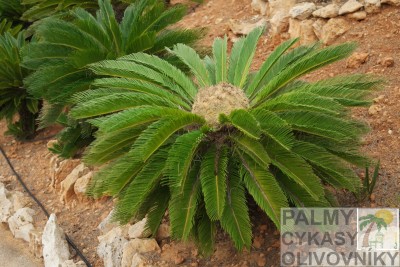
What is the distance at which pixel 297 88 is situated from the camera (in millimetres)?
4730

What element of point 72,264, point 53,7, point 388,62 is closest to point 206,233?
point 72,264

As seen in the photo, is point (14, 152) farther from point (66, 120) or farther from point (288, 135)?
point (288, 135)

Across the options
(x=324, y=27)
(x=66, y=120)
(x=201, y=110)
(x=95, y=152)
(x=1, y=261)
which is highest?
(x=324, y=27)

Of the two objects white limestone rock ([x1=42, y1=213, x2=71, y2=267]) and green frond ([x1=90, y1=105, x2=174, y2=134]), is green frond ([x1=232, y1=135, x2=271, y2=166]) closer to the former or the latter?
green frond ([x1=90, y1=105, x2=174, y2=134])

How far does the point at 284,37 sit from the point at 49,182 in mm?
3757

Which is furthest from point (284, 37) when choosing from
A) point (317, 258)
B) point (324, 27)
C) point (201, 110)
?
point (317, 258)

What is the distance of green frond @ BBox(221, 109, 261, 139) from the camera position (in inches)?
161

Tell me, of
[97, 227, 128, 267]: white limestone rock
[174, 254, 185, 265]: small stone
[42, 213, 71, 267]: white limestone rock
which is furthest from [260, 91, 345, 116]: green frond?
[42, 213, 71, 267]: white limestone rock

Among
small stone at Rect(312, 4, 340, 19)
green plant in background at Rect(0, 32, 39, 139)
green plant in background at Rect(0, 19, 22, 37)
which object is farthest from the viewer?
green plant in background at Rect(0, 19, 22, 37)

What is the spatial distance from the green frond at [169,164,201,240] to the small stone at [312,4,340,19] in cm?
391

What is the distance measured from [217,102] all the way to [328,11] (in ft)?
11.6

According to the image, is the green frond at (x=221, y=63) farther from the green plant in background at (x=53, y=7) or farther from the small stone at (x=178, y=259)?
the green plant in background at (x=53, y=7)

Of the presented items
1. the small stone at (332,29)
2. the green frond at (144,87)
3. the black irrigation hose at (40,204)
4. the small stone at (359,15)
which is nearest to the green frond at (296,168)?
the green frond at (144,87)

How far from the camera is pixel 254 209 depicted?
496cm
